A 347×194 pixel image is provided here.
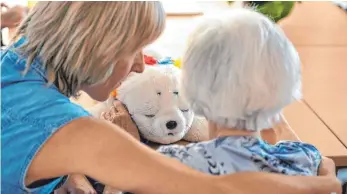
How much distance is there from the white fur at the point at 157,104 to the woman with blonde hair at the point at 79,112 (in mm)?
327

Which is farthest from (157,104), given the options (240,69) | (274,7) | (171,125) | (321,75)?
(274,7)

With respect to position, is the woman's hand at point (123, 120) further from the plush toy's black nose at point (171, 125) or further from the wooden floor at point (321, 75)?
the wooden floor at point (321, 75)

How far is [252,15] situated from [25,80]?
15.9 inches

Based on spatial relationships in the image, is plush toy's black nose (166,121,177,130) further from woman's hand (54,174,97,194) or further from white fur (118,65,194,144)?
woman's hand (54,174,97,194)

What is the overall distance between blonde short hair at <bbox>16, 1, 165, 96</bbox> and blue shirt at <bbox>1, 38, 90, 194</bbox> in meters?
0.04

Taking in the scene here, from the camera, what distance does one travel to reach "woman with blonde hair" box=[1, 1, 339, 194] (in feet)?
2.93

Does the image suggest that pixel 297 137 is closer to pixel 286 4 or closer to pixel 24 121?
pixel 24 121

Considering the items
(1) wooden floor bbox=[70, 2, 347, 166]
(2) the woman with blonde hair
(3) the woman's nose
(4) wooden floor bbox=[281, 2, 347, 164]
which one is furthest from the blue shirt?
(4) wooden floor bbox=[281, 2, 347, 164]

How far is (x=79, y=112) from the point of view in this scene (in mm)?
920

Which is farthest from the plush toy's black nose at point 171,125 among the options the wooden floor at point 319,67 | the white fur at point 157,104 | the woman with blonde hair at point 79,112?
the woman with blonde hair at point 79,112

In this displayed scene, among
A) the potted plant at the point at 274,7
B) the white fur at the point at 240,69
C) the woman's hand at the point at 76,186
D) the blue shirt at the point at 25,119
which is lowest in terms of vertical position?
the woman's hand at the point at 76,186

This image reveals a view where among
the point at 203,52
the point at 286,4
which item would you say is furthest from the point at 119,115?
the point at 286,4

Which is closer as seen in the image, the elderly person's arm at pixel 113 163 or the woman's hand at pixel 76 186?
the elderly person's arm at pixel 113 163

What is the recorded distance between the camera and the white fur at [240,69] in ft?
3.20
